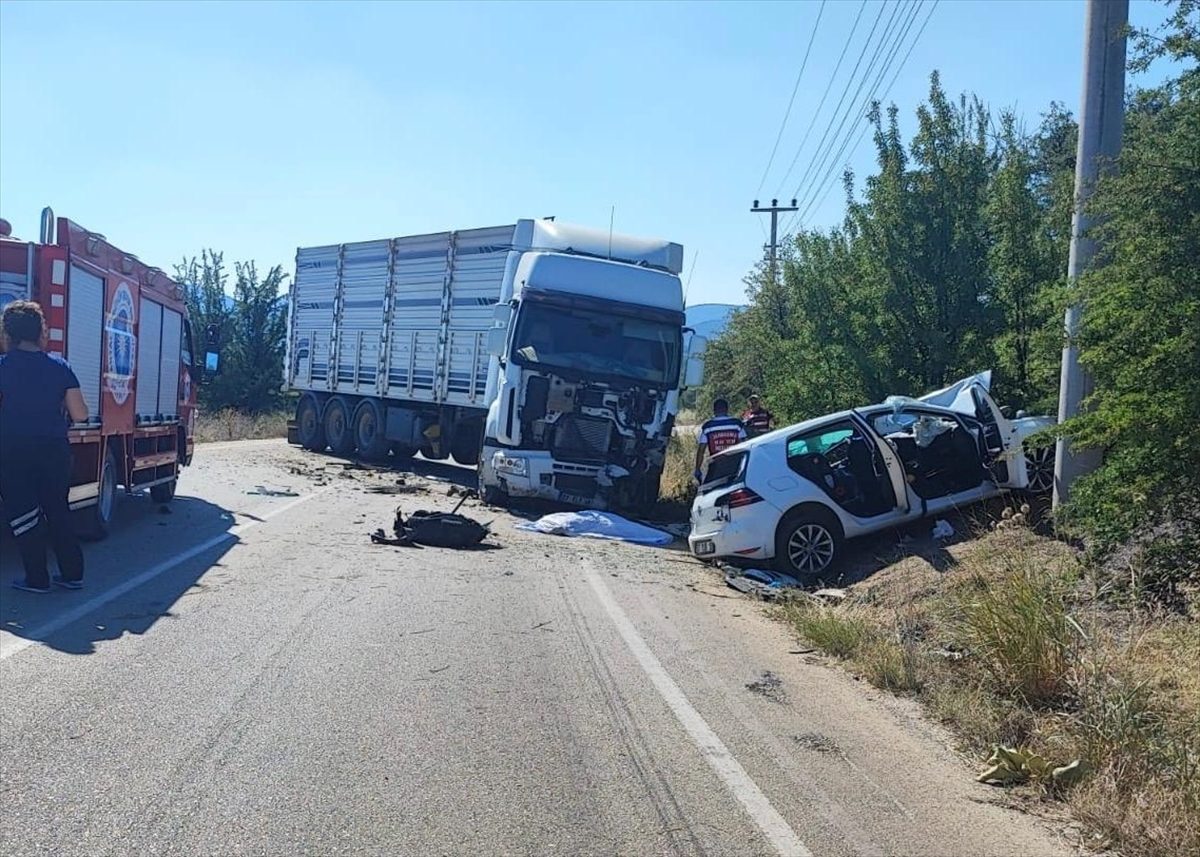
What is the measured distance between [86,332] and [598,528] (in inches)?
273

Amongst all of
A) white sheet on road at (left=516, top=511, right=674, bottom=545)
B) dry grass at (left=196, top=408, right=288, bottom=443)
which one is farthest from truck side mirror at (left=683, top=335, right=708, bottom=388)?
dry grass at (left=196, top=408, right=288, bottom=443)

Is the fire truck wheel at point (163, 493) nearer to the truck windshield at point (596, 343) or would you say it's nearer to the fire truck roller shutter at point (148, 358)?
the fire truck roller shutter at point (148, 358)

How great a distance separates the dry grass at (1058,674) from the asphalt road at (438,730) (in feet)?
1.01

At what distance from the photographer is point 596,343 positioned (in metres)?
17.1

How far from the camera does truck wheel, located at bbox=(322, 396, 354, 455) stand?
26406 mm

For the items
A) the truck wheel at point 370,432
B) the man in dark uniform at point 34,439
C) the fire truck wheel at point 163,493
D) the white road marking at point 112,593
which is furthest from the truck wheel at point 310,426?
the man in dark uniform at point 34,439

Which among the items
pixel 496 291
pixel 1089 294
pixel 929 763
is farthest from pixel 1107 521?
pixel 496 291

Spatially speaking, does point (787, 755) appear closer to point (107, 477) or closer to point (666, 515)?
point (107, 477)

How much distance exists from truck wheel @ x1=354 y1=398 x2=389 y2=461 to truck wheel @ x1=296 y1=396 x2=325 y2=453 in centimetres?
195

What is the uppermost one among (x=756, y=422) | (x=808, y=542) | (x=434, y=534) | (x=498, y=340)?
(x=498, y=340)

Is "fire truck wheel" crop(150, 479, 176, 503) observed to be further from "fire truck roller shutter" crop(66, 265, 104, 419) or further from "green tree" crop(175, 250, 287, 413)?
"green tree" crop(175, 250, 287, 413)

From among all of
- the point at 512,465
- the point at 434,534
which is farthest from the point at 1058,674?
the point at 512,465

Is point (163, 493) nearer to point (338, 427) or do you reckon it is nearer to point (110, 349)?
point (110, 349)

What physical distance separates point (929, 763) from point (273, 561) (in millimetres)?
7165
